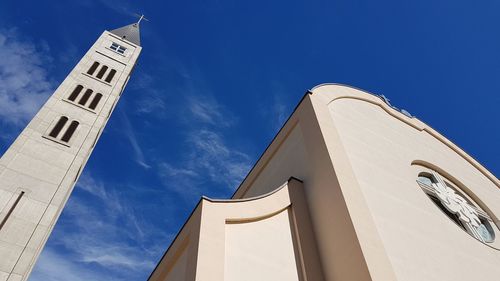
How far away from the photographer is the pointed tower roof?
29.6 m

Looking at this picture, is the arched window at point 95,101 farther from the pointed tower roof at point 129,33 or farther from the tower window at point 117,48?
the pointed tower roof at point 129,33

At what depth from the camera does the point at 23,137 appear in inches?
614

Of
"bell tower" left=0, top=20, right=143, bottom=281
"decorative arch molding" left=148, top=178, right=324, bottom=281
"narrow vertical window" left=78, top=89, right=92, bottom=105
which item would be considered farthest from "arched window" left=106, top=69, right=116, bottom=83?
"decorative arch molding" left=148, top=178, right=324, bottom=281

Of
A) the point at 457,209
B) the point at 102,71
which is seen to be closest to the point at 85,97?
the point at 102,71

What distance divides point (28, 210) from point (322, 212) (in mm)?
11414

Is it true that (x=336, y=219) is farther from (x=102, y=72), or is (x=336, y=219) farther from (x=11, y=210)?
(x=102, y=72)

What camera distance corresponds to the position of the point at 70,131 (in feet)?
58.0

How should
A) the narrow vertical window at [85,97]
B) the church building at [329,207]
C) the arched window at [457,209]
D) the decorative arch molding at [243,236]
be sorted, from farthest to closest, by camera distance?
1. the narrow vertical window at [85,97]
2. the arched window at [457,209]
3. the church building at [329,207]
4. the decorative arch molding at [243,236]

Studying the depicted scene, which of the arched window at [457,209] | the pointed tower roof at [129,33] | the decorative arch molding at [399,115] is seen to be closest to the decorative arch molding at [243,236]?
the decorative arch molding at [399,115]

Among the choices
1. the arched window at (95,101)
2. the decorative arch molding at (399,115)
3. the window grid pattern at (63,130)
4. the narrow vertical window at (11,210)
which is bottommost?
the narrow vertical window at (11,210)

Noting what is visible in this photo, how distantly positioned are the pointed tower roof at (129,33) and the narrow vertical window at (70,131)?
13.4 m

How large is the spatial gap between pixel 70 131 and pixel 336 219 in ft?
50.3

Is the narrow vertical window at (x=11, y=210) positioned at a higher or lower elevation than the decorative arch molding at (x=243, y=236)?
higher

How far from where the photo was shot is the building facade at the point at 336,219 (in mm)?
5969
